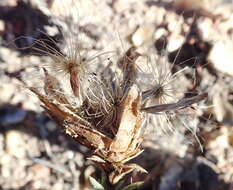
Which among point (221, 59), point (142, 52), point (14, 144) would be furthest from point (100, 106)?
point (221, 59)

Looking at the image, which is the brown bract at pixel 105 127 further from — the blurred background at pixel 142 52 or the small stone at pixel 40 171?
the small stone at pixel 40 171

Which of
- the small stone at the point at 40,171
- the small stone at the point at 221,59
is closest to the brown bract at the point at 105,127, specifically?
the small stone at the point at 40,171

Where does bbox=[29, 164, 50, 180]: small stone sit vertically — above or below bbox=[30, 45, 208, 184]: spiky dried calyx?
below

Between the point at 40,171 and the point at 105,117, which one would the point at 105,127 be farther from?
the point at 40,171

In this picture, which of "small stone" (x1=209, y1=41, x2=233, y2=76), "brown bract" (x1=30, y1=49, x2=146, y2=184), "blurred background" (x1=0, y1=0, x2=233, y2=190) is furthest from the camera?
"small stone" (x1=209, y1=41, x2=233, y2=76)

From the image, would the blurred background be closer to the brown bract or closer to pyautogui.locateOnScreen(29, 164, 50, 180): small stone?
pyautogui.locateOnScreen(29, 164, 50, 180): small stone

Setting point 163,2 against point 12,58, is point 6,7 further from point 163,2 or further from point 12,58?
point 163,2

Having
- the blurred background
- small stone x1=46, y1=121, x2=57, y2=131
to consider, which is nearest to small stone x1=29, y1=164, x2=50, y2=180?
the blurred background

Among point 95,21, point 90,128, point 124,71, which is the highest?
point 95,21

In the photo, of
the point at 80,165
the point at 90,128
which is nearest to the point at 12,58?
the point at 80,165
